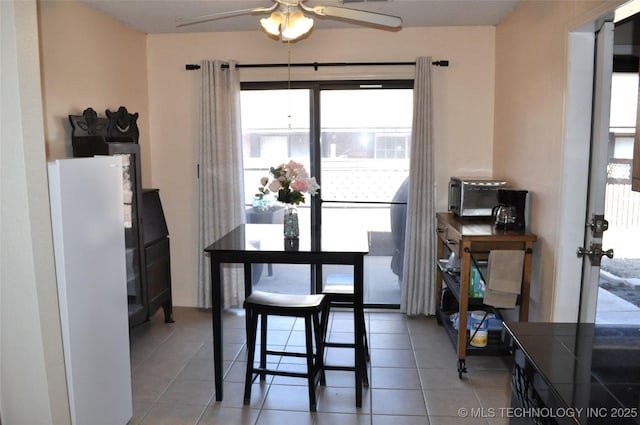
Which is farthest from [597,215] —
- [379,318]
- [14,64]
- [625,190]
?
[14,64]

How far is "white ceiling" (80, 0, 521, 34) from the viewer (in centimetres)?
356

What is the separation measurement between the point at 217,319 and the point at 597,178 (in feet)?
7.90

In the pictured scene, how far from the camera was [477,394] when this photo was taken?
3078 millimetres

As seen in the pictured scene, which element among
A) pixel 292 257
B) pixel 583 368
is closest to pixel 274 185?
pixel 292 257

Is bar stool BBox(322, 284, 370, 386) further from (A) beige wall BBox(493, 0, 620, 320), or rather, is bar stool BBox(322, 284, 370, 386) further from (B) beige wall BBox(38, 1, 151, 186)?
(B) beige wall BBox(38, 1, 151, 186)

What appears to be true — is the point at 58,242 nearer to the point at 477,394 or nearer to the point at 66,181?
the point at 66,181

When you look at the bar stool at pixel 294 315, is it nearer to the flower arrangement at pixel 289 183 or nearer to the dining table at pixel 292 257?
the dining table at pixel 292 257

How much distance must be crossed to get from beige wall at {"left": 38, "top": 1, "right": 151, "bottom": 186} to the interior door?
3.41 m

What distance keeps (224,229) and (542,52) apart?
9.63ft

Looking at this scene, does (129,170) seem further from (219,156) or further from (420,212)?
(420,212)

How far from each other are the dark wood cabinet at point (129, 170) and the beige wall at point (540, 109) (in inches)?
113

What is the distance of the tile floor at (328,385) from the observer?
9.29 feet

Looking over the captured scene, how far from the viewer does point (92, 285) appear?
2.36 m

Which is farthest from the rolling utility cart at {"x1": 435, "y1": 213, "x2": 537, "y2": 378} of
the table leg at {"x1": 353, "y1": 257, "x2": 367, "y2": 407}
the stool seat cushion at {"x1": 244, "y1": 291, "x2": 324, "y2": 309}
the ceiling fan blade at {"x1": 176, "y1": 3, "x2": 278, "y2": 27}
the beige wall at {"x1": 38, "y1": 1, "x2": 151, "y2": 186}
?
the beige wall at {"x1": 38, "y1": 1, "x2": 151, "y2": 186}
